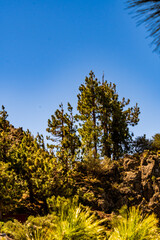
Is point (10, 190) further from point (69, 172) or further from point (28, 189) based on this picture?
point (69, 172)

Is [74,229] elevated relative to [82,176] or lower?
lower

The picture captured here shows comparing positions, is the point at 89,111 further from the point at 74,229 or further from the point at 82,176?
the point at 74,229

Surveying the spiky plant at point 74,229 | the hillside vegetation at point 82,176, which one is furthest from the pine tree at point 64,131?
the spiky plant at point 74,229

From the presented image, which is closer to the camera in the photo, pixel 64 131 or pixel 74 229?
pixel 74 229

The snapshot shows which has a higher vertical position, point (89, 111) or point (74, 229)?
point (89, 111)

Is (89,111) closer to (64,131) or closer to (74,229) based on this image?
(64,131)

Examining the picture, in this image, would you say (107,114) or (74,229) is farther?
(107,114)

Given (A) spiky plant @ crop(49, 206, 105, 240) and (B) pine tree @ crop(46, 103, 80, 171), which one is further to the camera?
(B) pine tree @ crop(46, 103, 80, 171)

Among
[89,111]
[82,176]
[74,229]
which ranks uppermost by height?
[89,111]

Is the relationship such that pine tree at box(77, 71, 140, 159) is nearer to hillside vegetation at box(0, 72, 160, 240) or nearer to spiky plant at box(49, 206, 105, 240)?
hillside vegetation at box(0, 72, 160, 240)

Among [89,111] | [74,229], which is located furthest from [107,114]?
[74,229]

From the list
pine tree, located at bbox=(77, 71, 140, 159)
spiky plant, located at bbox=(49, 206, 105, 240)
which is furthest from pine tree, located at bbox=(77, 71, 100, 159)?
spiky plant, located at bbox=(49, 206, 105, 240)

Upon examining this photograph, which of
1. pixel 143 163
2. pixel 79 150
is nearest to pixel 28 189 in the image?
pixel 79 150

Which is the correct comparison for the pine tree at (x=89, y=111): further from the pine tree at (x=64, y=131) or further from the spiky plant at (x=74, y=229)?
the spiky plant at (x=74, y=229)
